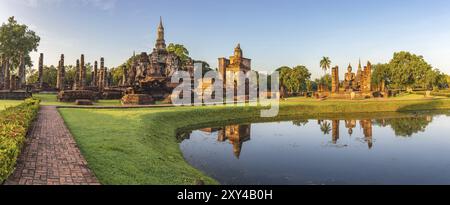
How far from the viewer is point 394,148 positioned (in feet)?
46.5

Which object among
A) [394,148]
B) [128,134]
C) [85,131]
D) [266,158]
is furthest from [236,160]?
[394,148]

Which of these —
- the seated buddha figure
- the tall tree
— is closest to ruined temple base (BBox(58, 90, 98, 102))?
the seated buddha figure

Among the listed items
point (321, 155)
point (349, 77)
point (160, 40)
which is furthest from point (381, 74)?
point (321, 155)

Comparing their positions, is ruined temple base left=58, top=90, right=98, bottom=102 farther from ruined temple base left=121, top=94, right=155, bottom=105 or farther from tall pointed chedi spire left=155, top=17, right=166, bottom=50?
tall pointed chedi spire left=155, top=17, right=166, bottom=50

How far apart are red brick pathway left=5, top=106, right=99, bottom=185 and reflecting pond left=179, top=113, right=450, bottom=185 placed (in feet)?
13.9

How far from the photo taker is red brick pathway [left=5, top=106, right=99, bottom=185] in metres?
5.95

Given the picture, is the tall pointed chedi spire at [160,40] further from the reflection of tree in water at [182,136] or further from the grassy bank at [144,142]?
the reflection of tree in water at [182,136]

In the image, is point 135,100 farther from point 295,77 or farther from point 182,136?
point 295,77

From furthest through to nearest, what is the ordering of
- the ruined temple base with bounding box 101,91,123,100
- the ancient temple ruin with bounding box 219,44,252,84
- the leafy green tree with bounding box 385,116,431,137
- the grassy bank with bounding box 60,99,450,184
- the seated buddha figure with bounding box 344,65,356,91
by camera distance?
the ancient temple ruin with bounding box 219,44,252,84, the seated buddha figure with bounding box 344,65,356,91, the ruined temple base with bounding box 101,91,123,100, the leafy green tree with bounding box 385,116,431,137, the grassy bank with bounding box 60,99,450,184

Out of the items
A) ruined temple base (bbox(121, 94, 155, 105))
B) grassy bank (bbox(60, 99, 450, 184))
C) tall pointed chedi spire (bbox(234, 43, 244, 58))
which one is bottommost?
Result: grassy bank (bbox(60, 99, 450, 184))

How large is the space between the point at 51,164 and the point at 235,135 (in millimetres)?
12239

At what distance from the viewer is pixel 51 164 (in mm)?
7004

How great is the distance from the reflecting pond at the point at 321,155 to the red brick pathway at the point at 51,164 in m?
4.24
